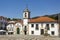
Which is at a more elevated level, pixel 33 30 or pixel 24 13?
pixel 24 13

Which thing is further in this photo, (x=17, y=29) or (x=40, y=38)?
(x=17, y=29)

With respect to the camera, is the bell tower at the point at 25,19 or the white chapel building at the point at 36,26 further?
the bell tower at the point at 25,19

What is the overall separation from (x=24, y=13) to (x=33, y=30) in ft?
16.5

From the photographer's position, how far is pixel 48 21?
164 ft

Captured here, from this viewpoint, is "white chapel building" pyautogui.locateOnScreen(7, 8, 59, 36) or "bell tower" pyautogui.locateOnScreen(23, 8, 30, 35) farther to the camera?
"bell tower" pyautogui.locateOnScreen(23, 8, 30, 35)

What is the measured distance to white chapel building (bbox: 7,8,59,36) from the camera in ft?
163

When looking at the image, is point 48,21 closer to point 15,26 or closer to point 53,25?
point 53,25

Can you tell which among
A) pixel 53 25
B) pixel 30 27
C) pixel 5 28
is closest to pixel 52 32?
pixel 53 25

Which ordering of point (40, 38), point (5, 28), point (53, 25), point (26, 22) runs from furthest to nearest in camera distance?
point (5, 28) → point (26, 22) → point (53, 25) → point (40, 38)

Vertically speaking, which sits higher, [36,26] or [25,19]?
[25,19]

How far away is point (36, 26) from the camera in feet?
170

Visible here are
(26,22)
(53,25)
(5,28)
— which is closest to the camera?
(53,25)

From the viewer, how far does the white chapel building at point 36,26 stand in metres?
49.7

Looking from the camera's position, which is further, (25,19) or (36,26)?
(25,19)
